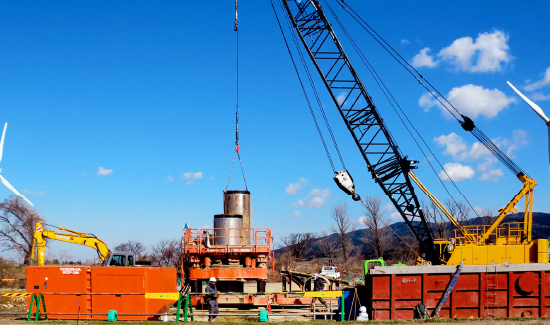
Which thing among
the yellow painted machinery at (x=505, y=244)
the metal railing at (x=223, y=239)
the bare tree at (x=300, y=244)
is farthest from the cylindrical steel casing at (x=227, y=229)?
the bare tree at (x=300, y=244)

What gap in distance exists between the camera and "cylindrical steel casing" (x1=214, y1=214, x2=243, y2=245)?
995 inches

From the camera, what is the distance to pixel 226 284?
24.7 meters

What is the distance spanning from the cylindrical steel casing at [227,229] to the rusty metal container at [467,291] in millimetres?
8774

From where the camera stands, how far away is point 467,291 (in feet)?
60.2

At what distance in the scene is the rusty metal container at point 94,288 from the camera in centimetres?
2039

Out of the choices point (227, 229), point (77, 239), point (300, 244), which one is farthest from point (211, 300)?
point (300, 244)

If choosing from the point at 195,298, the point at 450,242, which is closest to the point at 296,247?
the point at 450,242

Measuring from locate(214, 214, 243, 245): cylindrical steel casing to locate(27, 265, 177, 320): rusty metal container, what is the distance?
15.7ft

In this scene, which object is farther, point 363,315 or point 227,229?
point 227,229

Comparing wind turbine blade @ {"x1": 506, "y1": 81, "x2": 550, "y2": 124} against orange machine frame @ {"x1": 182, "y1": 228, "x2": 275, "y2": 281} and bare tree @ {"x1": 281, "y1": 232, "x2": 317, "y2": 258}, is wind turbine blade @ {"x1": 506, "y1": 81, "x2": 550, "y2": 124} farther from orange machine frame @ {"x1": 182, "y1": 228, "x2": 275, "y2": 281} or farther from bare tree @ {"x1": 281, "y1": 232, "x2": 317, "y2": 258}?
bare tree @ {"x1": 281, "y1": 232, "x2": 317, "y2": 258}

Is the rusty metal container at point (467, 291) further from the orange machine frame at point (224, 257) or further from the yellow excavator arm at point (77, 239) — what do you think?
the yellow excavator arm at point (77, 239)

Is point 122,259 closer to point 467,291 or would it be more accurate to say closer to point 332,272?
point 467,291

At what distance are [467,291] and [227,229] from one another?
1134cm

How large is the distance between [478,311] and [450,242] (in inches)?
482
